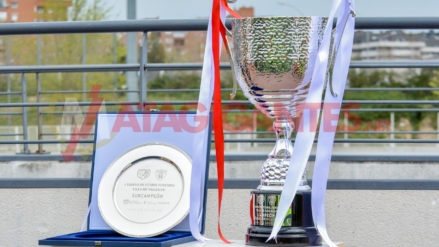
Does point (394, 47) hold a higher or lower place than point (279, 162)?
higher

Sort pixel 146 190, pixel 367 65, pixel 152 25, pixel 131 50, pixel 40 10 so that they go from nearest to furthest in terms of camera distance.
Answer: pixel 146 190
pixel 152 25
pixel 367 65
pixel 131 50
pixel 40 10

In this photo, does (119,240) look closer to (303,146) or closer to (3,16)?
(303,146)

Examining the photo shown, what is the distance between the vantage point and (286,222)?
2.40 meters

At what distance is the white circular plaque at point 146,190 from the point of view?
2.66m

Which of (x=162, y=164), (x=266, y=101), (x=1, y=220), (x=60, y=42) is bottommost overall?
(x=1, y=220)

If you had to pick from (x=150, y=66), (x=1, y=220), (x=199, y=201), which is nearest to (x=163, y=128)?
(x=199, y=201)

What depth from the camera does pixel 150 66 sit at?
12.3 feet

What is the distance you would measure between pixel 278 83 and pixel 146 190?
677mm

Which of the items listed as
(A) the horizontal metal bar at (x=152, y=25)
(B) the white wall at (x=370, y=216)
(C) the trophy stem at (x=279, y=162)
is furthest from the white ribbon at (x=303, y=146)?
(A) the horizontal metal bar at (x=152, y=25)

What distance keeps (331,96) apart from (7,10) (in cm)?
1895

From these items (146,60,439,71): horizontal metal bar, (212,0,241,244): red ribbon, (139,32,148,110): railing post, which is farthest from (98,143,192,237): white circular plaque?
(146,60,439,71): horizontal metal bar

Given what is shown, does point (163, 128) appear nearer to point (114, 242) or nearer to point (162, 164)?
point (162, 164)

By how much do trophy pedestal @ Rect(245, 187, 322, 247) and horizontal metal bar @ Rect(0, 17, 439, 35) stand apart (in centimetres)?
126

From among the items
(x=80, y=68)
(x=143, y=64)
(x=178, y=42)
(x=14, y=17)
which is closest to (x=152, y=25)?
(x=143, y=64)
